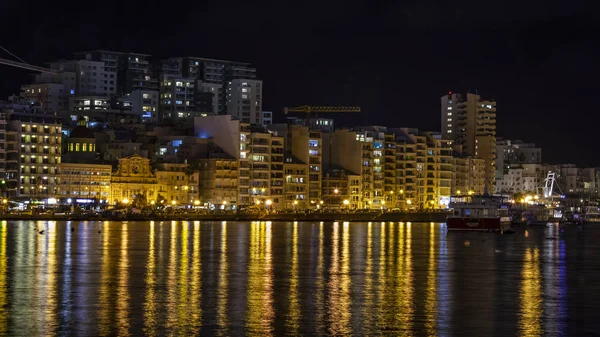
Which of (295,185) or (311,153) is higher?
(311,153)

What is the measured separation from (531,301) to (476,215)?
75975 millimetres

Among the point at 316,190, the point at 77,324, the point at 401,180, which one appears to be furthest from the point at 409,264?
the point at 401,180

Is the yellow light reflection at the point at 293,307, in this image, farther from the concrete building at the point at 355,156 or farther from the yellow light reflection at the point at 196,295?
the concrete building at the point at 355,156

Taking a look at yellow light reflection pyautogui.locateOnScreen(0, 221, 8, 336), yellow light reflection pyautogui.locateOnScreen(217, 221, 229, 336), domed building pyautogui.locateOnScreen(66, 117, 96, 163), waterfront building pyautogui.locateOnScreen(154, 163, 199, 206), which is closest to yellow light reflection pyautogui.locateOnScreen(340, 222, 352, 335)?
yellow light reflection pyautogui.locateOnScreen(217, 221, 229, 336)

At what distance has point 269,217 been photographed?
15325 centimetres

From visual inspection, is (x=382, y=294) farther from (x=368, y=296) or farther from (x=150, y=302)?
(x=150, y=302)

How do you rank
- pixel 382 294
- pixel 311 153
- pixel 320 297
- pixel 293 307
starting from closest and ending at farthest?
pixel 293 307, pixel 320 297, pixel 382 294, pixel 311 153

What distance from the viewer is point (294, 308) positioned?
119ft

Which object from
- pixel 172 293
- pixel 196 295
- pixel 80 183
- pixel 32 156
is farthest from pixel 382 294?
pixel 32 156

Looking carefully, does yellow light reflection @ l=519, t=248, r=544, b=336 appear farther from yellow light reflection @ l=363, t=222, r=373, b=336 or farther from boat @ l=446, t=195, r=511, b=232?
boat @ l=446, t=195, r=511, b=232

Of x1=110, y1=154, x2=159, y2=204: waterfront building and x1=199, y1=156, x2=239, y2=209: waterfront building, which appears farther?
x1=199, y1=156, x2=239, y2=209: waterfront building

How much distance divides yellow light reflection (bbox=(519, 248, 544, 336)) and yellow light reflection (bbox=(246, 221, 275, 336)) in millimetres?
7824

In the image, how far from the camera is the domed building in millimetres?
154500

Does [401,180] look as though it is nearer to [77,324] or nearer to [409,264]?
[409,264]
